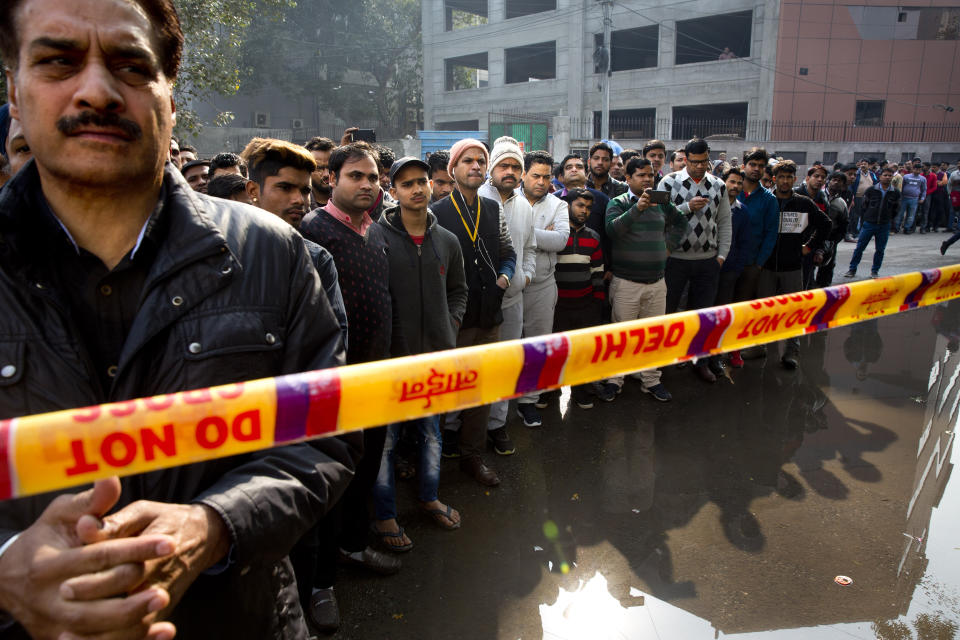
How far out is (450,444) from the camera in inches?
171

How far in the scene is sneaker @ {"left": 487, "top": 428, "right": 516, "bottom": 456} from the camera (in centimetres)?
433

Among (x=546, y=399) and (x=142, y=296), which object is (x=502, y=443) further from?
(x=142, y=296)

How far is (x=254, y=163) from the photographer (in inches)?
122

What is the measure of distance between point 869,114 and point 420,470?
29.8 meters

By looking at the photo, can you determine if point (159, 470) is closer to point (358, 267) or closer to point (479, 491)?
point (358, 267)

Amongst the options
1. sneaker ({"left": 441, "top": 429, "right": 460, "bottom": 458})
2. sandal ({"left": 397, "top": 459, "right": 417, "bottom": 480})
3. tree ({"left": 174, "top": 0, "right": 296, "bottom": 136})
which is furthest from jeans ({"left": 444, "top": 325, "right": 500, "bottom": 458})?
tree ({"left": 174, "top": 0, "right": 296, "bottom": 136})

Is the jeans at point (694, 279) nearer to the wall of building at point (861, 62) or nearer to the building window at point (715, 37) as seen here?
the wall of building at point (861, 62)

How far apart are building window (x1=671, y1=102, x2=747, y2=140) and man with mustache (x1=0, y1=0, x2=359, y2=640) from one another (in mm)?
27965

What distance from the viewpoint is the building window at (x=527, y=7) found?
105ft

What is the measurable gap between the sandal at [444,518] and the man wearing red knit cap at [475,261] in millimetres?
557

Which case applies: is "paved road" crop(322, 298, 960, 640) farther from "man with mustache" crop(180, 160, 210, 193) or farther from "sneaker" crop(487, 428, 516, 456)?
"man with mustache" crop(180, 160, 210, 193)

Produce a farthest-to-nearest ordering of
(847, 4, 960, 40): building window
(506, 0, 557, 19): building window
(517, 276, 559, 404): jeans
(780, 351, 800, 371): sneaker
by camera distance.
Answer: (506, 0, 557, 19): building window → (847, 4, 960, 40): building window → (780, 351, 800, 371): sneaker → (517, 276, 559, 404): jeans

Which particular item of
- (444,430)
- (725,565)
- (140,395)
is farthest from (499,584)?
(140,395)

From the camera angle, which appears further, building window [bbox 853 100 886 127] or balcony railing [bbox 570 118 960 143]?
building window [bbox 853 100 886 127]
